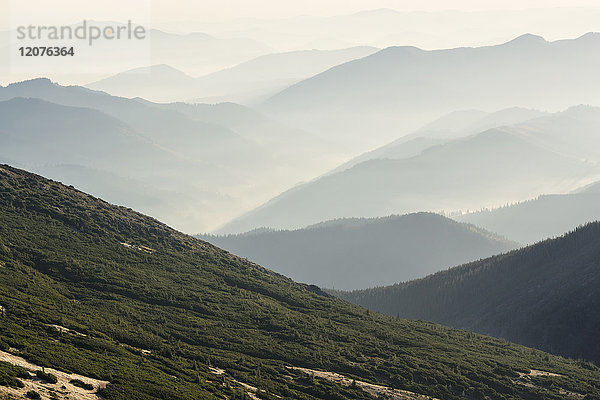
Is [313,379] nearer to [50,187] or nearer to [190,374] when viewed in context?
[190,374]

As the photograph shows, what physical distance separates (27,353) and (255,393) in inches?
913

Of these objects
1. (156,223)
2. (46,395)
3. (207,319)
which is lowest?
(46,395)

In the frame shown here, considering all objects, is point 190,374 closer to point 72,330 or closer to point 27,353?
point 72,330

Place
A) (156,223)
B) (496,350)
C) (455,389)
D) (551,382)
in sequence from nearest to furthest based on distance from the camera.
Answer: (455,389)
(551,382)
(496,350)
(156,223)

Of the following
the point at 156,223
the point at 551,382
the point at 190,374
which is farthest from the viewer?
the point at 156,223

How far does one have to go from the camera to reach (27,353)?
5572 centimetres

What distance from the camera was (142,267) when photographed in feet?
370

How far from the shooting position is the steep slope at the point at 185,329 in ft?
216

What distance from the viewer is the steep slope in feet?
216

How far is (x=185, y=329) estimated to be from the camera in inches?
3435

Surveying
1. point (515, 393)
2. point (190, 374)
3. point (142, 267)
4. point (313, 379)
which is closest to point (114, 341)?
point (190, 374)

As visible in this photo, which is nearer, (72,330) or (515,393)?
(72,330)

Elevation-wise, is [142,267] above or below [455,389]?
above

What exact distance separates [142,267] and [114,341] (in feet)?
137
